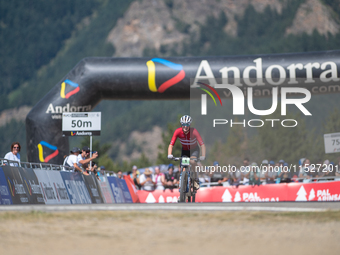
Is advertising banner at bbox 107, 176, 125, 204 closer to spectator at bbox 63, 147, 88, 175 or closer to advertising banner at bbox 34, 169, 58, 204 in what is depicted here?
spectator at bbox 63, 147, 88, 175

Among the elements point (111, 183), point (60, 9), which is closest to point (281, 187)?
point (111, 183)

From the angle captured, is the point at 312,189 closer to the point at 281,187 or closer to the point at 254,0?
the point at 281,187

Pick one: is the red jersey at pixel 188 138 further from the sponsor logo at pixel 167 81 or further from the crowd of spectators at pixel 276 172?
the sponsor logo at pixel 167 81

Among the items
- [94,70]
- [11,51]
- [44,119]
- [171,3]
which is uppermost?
[171,3]

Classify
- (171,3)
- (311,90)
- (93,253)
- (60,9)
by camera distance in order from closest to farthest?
(93,253) → (311,90) → (171,3) → (60,9)

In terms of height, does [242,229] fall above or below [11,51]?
below

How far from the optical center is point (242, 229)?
546 centimetres

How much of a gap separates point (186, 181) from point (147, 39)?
146 metres

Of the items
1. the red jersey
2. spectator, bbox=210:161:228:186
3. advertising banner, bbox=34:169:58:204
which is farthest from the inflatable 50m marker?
the red jersey

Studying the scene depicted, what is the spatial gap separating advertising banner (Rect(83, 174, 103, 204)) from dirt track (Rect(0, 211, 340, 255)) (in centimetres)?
656

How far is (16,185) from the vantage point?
10000 millimetres

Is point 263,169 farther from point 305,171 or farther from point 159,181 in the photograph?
point 159,181

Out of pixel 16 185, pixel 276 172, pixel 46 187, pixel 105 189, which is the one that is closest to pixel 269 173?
pixel 276 172

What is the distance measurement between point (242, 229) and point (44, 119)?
39.4ft
